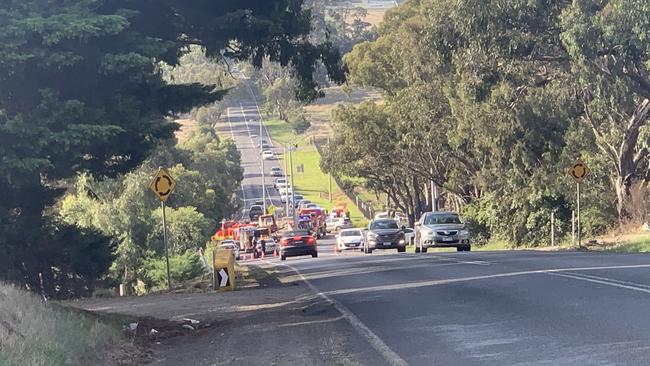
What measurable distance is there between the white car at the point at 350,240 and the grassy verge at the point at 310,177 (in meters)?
57.0

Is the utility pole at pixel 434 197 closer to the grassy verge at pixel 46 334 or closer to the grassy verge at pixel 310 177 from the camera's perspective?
the grassy verge at pixel 310 177

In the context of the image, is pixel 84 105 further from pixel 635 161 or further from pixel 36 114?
pixel 635 161

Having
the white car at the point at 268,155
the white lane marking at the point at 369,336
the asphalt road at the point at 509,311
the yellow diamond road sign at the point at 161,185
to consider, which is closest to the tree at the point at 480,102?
the asphalt road at the point at 509,311

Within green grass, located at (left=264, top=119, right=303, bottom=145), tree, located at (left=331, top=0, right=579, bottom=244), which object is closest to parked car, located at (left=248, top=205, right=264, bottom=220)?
tree, located at (left=331, top=0, right=579, bottom=244)

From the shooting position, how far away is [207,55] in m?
21.2

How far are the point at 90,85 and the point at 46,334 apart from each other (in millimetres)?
6838

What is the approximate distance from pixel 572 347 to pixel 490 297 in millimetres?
5603

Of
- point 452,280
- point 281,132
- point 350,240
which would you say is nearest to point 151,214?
point 350,240

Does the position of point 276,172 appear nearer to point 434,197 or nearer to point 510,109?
point 434,197

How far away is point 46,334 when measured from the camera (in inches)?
474

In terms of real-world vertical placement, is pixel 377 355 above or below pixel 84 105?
below

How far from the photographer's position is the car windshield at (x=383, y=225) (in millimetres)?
45031

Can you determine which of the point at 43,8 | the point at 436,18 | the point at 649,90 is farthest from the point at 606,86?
the point at 43,8

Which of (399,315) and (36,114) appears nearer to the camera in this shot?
(399,315)
